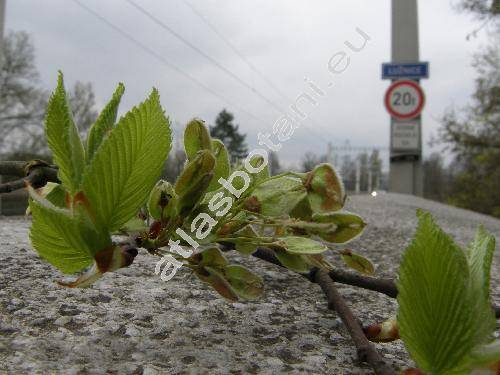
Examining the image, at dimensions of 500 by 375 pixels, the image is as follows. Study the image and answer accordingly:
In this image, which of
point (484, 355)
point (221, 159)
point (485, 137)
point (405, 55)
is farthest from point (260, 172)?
point (485, 137)

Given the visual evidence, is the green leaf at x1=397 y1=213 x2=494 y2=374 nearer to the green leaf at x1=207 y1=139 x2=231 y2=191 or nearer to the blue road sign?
the green leaf at x1=207 y1=139 x2=231 y2=191

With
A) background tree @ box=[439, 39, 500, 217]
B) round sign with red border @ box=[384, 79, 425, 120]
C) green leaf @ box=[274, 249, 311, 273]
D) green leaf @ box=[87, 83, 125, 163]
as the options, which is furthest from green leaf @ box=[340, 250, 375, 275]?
background tree @ box=[439, 39, 500, 217]

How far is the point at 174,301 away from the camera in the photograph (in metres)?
0.31

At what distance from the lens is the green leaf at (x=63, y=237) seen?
162 mm

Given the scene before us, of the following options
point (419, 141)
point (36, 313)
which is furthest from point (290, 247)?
point (419, 141)

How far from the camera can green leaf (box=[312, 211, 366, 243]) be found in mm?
213

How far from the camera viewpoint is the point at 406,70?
3535 mm

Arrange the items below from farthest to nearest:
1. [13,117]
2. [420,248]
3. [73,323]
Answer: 1. [13,117]
2. [73,323]
3. [420,248]

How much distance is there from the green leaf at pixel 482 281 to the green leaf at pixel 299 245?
0.18 feet

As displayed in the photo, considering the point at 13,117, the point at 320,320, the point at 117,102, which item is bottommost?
the point at 320,320

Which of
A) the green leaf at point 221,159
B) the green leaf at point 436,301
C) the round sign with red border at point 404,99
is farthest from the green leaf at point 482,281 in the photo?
the round sign with red border at point 404,99

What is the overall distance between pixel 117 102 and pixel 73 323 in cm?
14

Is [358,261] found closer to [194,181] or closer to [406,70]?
[194,181]

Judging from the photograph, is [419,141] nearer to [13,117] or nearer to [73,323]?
[73,323]
